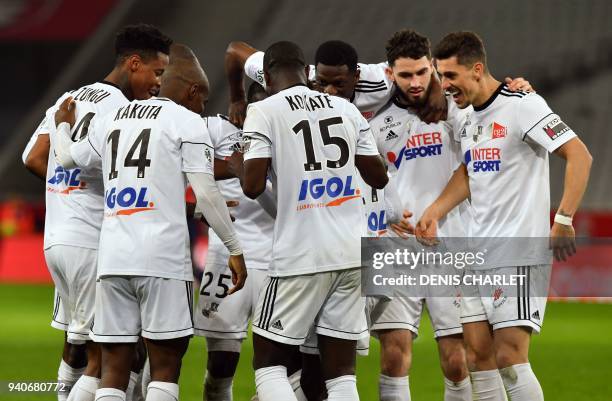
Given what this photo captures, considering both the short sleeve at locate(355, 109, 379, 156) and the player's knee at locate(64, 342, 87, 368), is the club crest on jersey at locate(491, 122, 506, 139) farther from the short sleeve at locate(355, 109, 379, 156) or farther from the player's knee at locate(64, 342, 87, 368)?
the player's knee at locate(64, 342, 87, 368)

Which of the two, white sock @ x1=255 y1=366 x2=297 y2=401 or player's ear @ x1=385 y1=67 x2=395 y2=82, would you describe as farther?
player's ear @ x1=385 y1=67 x2=395 y2=82

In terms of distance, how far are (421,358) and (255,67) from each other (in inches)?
204

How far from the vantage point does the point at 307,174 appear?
5.13 meters

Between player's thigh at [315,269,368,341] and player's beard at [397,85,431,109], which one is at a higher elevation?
player's beard at [397,85,431,109]

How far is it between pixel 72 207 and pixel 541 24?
20.1 m

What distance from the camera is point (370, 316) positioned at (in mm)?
6492

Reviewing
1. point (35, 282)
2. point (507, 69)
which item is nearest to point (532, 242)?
point (35, 282)

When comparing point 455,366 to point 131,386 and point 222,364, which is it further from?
point 131,386

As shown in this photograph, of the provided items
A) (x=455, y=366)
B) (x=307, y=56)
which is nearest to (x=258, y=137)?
(x=455, y=366)

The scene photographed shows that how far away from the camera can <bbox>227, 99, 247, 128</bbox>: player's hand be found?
21.3 feet

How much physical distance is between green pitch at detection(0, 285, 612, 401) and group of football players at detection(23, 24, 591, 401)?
195cm

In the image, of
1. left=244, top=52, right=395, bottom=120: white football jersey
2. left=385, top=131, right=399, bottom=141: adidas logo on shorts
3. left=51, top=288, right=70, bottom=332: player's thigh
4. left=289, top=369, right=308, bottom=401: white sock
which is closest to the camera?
left=289, top=369, right=308, bottom=401: white sock

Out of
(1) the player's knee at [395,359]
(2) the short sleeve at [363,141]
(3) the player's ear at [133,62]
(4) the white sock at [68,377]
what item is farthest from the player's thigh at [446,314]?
(3) the player's ear at [133,62]

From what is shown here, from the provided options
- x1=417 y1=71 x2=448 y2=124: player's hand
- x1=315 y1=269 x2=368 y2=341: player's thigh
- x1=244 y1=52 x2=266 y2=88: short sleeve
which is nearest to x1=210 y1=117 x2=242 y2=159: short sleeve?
x1=244 y1=52 x2=266 y2=88: short sleeve
